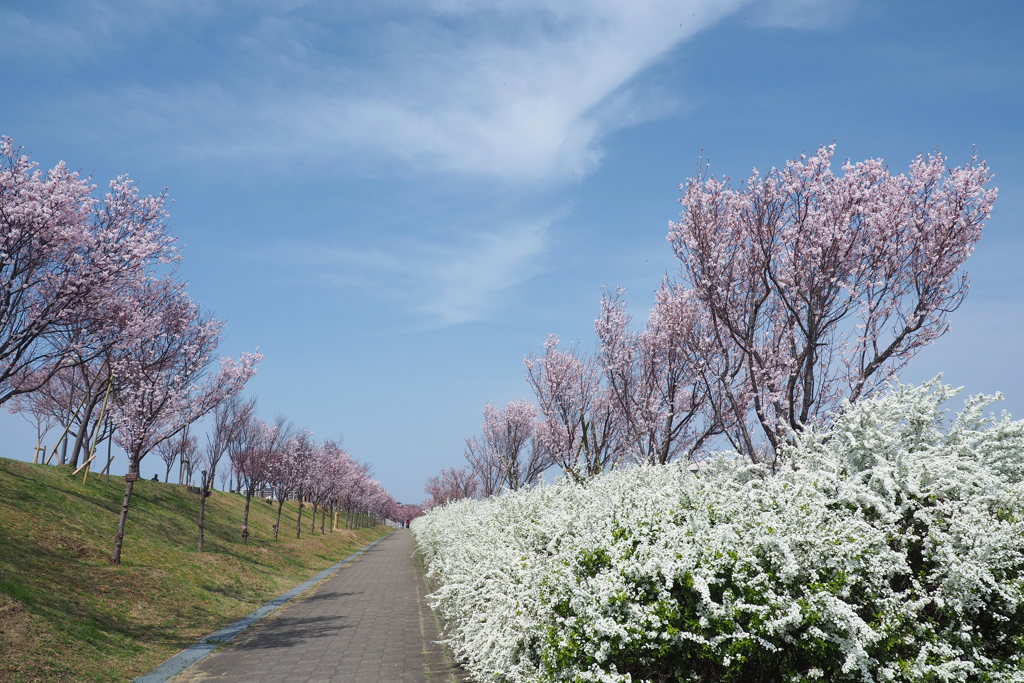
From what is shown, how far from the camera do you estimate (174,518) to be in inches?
940

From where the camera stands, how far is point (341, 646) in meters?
10.1

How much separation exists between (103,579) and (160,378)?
490cm

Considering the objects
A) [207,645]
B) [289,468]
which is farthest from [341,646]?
[289,468]

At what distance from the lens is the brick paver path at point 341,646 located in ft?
27.3

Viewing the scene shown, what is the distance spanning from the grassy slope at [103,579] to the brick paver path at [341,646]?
104 centimetres

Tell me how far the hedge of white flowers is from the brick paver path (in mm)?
3210

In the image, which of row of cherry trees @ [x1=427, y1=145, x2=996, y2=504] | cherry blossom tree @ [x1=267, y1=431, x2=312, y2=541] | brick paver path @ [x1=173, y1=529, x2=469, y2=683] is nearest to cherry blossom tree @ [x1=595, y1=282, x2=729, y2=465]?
row of cherry trees @ [x1=427, y1=145, x2=996, y2=504]

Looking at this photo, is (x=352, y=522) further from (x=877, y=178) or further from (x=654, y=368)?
(x=877, y=178)

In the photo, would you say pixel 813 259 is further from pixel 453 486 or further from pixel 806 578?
pixel 453 486

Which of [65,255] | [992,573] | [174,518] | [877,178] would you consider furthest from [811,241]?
[174,518]

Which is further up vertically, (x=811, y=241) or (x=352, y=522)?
(x=811, y=241)

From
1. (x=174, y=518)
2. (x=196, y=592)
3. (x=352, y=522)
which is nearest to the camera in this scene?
(x=196, y=592)

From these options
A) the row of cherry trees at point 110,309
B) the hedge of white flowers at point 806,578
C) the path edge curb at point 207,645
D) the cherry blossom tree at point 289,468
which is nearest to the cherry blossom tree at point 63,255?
the row of cherry trees at point 110,309

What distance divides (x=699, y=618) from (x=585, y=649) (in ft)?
2.69
